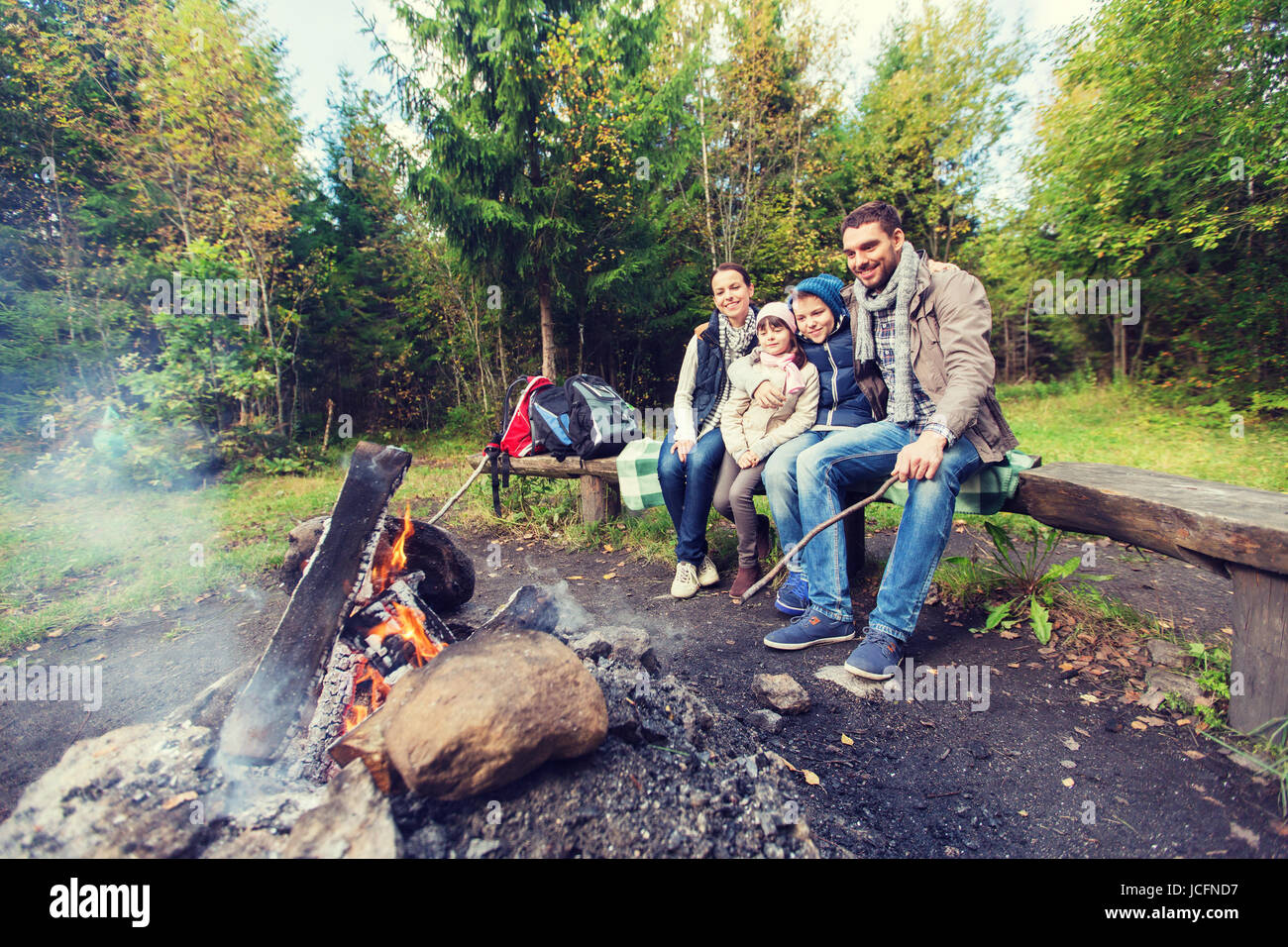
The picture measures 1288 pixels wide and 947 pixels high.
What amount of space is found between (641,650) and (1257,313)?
1026cm

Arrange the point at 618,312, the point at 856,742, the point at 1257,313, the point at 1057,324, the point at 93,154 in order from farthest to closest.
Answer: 1. the point at 1057,324
2. the point at 618,312
3. the point at 93,154
4. the point at 1257,313
5. the point at 856,742

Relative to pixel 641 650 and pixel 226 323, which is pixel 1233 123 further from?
pixel 226 323

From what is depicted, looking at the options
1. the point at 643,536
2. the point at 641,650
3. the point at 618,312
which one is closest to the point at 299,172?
the point at 618,312

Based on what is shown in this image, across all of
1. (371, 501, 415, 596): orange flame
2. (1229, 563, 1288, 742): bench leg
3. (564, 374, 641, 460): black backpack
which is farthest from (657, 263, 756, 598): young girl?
(1229, 563, 1288, 742): bench leg

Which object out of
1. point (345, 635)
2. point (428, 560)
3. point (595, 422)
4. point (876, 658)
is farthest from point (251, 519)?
point (876, 658)

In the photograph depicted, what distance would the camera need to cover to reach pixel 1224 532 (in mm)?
1818

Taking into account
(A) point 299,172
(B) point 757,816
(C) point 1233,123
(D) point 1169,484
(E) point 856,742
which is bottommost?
(E) point 856,742

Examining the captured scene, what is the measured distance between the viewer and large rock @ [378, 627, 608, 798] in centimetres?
130

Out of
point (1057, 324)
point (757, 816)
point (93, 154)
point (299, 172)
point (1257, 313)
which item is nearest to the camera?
point (757, 816)

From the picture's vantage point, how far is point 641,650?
2281 mm

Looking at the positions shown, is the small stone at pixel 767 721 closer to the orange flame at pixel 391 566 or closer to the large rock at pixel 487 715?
the large rock at pixel 487 715

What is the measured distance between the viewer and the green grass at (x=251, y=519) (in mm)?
4012

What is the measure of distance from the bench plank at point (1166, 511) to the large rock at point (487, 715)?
1.88m

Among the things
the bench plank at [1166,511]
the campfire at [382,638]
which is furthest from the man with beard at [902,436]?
the campfire at [382,638]
